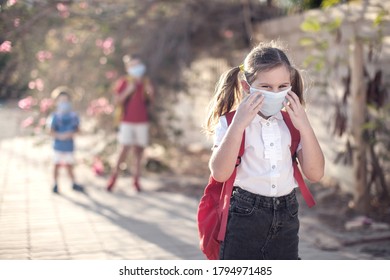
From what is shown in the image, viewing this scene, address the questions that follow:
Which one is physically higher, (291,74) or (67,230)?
(291,74)

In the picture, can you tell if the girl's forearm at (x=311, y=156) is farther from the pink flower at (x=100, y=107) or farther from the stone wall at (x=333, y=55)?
the pink flower at (x=100, y=107)

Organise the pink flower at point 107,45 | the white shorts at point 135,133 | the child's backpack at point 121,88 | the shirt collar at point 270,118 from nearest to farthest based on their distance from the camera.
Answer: the shirt collar at point 270,118, the child's backpack at point 121,88, the white shorts at point 135,133, the pink flower at point 107,45

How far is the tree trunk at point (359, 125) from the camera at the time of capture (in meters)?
5.82

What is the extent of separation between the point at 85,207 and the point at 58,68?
8.17 feet

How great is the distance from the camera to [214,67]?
10.2m

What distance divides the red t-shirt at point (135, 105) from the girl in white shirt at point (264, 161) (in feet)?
15.3

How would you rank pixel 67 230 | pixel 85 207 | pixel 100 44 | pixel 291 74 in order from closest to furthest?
pixel 291 74 → pixel 67 230 → pixel 85 207 → pixel 100 44

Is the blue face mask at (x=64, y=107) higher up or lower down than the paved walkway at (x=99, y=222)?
higher up

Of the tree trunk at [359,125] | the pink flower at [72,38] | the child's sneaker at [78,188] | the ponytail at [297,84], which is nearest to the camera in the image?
the ponytail at [297,84]

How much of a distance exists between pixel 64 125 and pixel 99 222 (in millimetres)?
1870

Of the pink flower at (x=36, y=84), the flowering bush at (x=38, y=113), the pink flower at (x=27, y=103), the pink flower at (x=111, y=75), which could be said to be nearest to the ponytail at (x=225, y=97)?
the pink flower at (x=27, y=103)

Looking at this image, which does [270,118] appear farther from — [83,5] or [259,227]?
[83,5]
